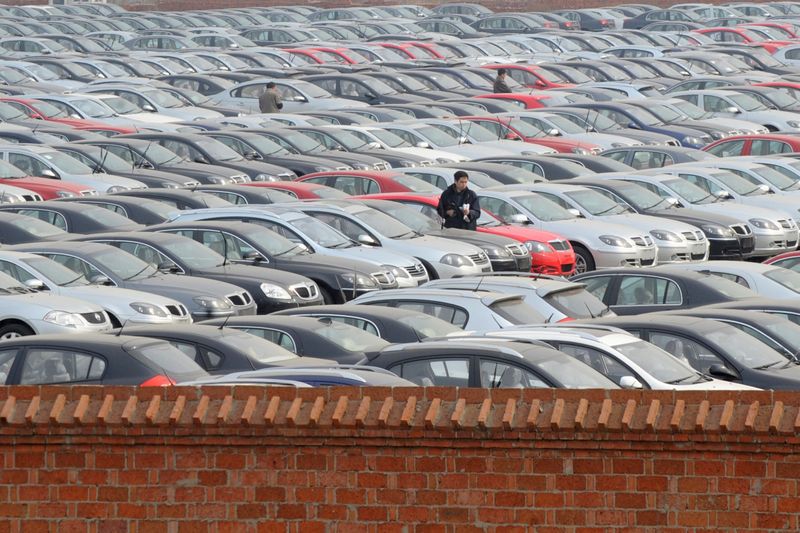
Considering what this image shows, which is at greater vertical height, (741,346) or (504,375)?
(504,375)

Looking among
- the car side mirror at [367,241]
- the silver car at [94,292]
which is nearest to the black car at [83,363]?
the silver car at [94,292]

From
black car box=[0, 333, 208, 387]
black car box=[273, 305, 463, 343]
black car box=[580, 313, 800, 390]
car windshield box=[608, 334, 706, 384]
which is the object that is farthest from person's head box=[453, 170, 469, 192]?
black car box=[0, 333, 208, 387]

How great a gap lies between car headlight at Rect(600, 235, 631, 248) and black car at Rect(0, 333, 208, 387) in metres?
11.3

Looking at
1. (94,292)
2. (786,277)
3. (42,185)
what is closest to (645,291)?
(786,277)

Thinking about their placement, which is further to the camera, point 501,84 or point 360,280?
point 501,84

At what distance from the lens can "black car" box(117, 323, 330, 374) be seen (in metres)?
16.8

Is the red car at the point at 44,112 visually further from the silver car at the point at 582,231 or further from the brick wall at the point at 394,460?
the brick wall at the point at 394,460

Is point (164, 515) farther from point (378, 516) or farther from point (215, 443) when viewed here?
point (378, 516)

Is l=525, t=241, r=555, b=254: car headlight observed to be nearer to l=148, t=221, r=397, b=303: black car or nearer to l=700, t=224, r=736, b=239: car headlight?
l=148, t=221, r=397, b=303: black car

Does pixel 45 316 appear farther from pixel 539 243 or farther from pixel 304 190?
pixel 304 190

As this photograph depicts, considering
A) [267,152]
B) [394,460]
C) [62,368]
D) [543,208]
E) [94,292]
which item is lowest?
[267,152]

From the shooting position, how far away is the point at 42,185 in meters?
29.7

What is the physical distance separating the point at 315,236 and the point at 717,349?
27.3ft

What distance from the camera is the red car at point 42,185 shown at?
96.5 feet
